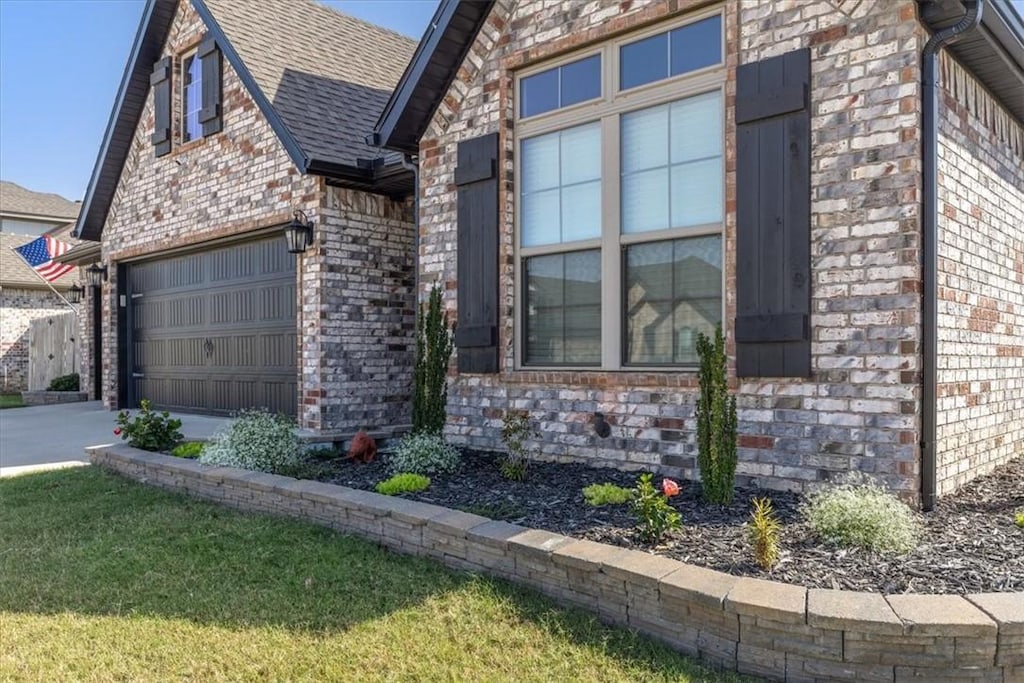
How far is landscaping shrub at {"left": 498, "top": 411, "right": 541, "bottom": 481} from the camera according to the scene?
216 inches

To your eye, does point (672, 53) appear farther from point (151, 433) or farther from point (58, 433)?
point (58, 433)

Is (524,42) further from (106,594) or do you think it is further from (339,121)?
(106,594)

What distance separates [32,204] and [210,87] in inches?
879

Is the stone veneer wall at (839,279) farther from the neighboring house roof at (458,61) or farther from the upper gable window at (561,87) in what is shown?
the neighboring house roof at (458,61)

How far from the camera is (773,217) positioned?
477cm

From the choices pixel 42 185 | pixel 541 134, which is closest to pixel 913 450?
pixel 541 134

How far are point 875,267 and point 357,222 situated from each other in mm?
5761

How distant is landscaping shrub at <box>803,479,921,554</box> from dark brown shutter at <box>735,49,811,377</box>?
3.47ft

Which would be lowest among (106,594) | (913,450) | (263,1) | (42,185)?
(106,594)

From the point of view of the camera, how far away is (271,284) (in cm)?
917

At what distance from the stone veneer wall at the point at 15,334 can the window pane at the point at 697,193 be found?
2014 centimetres

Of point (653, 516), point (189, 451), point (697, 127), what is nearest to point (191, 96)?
point (189, 451)

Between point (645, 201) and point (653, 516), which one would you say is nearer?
point (653, 516)

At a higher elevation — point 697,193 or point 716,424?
point 697,193
